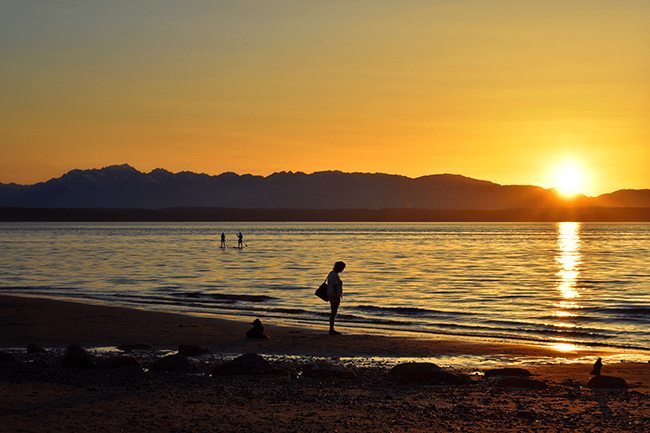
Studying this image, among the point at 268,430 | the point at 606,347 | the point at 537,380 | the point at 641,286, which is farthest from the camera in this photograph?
the point at 641,286

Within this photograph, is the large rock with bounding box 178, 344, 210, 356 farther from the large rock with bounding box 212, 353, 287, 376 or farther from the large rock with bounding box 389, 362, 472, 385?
the large rock with bounding box 389, 362, 472, 385

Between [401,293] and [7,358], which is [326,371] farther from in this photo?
[401,293]

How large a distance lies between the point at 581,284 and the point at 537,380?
2580 centimetres

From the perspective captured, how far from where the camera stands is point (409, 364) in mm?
11000

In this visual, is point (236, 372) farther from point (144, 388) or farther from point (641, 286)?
point (641, 286)

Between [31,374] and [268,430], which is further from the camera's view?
[31,374]

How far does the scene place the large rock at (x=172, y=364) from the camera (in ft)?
37.0

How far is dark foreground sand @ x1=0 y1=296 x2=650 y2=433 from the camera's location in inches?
317

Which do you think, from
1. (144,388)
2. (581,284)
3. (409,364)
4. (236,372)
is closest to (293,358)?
(236,372)

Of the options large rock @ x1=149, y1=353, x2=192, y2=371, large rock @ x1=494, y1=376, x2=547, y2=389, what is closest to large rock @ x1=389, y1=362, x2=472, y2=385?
large rock @ x1=494, y1=376, x2=547, y2=389

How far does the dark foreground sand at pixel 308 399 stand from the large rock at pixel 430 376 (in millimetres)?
196

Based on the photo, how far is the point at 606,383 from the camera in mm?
10328

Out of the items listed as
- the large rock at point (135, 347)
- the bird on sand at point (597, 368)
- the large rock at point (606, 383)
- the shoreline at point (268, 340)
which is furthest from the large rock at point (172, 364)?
the bird on sand at point (597, 368)

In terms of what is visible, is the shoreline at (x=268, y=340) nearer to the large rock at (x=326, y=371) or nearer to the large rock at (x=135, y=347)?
the large rock at (x=135, y=347)
